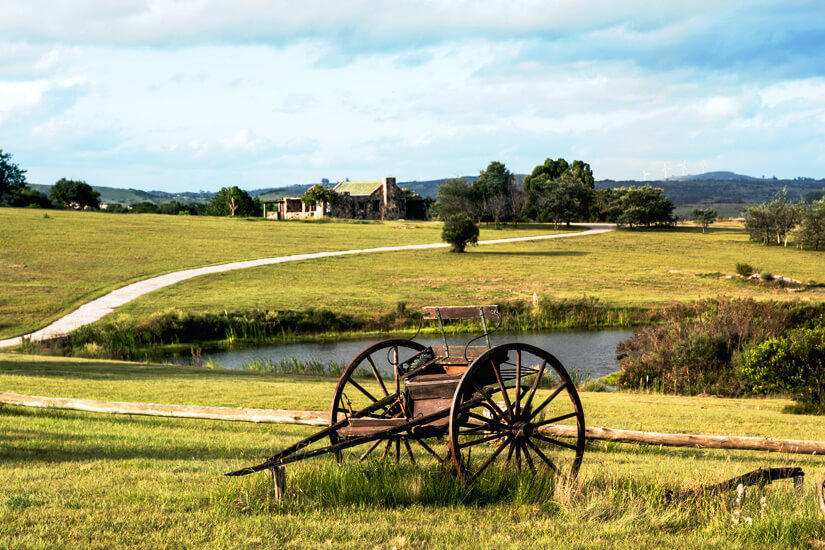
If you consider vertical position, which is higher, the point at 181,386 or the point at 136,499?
the point at 136,499

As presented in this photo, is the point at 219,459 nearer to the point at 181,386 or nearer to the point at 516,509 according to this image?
the point at 516,509

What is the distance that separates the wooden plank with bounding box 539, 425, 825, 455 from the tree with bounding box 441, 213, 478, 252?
54951mm

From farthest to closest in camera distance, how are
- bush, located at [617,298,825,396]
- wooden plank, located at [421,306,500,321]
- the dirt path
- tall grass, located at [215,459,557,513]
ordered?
the dirt path → bush, located at [617,298,825,396] → wooden plank, located at [421,306,500,321] → tall grass, located at [215,459,557,513]

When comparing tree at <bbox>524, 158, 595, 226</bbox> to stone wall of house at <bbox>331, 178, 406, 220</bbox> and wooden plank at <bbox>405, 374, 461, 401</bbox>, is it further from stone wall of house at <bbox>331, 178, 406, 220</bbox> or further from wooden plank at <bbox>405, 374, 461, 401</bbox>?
wooden plank at <bbox>405, 374, 461, 401</bbox>

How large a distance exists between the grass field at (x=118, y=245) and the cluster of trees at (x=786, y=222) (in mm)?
24444

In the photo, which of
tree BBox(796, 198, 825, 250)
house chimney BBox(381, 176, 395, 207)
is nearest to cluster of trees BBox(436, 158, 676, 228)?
house chimney BBox(381, 176, 395, 207)

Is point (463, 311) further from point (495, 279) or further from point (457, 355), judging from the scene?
point (495, 279)

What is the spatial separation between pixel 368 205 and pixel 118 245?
A: 58.6 meters

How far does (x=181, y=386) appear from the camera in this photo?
1784 centimetres

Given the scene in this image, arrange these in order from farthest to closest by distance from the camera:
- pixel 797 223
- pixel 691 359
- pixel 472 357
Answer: pixel 797 223, pixel 691 359, pixel 472 357

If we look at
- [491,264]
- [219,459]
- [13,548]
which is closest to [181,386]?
[219,459]

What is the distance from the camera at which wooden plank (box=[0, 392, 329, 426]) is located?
10.8 metres

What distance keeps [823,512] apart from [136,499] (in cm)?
639

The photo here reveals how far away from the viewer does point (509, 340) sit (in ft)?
109
